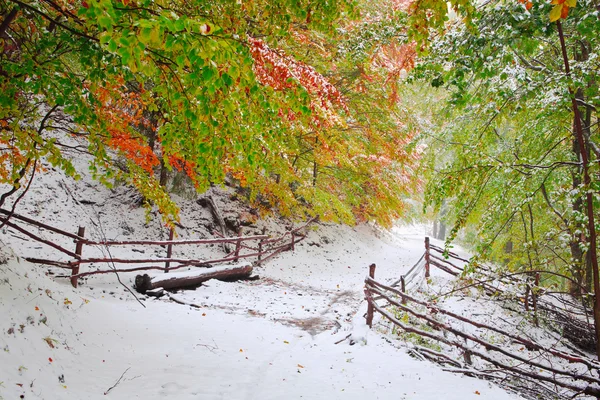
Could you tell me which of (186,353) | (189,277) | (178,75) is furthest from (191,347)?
(178,75)

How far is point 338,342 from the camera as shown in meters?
5.93

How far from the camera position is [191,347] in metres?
5.01

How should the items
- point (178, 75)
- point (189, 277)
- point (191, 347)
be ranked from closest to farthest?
point (178, 75)
point (191, 347)
point (189, 277)

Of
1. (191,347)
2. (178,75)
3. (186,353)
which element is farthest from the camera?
(191,347)

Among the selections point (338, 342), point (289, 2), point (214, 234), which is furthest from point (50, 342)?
point (214, 234)

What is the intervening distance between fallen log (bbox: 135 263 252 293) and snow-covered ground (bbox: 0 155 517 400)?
28cm

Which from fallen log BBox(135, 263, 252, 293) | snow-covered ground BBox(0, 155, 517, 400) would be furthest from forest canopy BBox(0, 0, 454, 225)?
fallen log BBox(135, 263, 252, 293)

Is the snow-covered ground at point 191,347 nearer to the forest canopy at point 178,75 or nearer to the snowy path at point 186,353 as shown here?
the snowy path at point 186,353

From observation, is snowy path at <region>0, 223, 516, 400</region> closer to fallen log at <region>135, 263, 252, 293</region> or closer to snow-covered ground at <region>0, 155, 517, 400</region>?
snow-covered ground at <region>0, 155, 517, 400</region>

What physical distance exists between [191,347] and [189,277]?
3.30 meters

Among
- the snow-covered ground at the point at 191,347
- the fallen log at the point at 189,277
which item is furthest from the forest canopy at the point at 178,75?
the fallen log at the point at 189,277

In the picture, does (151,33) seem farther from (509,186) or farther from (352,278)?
(352,278)

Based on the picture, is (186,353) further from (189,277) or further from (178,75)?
(178,75)

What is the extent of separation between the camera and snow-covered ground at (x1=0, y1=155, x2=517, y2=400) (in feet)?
12.1
